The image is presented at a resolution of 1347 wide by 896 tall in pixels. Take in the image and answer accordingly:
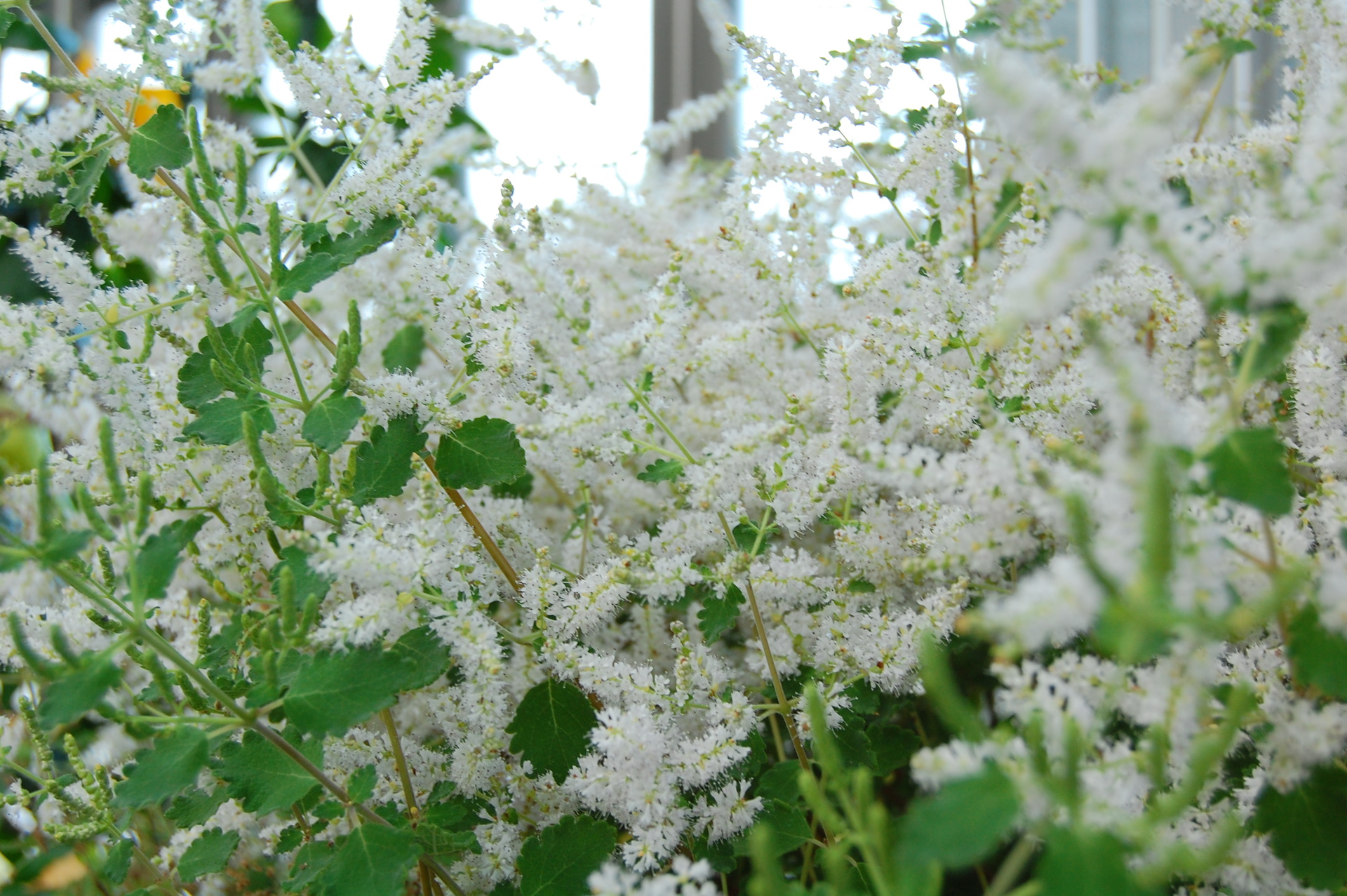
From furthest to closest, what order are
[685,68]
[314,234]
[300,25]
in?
1. [685,68]
2. [300,25]
3. [314,234]

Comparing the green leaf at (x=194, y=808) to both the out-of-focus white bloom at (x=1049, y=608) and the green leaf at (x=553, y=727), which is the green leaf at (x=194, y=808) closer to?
the green leaf at (x=553, y=727)

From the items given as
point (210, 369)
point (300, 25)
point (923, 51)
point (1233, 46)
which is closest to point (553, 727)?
point (210, 369)

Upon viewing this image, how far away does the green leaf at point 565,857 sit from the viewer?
1.75 feet

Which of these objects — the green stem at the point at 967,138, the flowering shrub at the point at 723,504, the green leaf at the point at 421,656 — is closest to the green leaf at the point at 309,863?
the flowering shrub at the point at 723,504

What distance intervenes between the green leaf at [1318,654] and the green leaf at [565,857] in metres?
0.36

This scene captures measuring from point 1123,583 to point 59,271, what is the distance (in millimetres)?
696

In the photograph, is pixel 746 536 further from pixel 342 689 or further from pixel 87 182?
pixel 87 182

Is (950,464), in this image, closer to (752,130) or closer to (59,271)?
(752,130)

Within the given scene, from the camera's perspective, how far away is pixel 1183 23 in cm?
174

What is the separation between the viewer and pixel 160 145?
0.63m

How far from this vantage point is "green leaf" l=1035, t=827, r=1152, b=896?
28 cm

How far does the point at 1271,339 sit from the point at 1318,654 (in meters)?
0.13

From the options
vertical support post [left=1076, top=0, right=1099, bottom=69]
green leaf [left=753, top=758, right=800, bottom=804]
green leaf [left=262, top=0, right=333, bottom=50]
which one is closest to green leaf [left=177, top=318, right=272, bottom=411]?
green leaf [left=753, top=758, right=800, bottom=804]

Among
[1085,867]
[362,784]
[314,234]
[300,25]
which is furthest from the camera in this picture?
[300,25]
